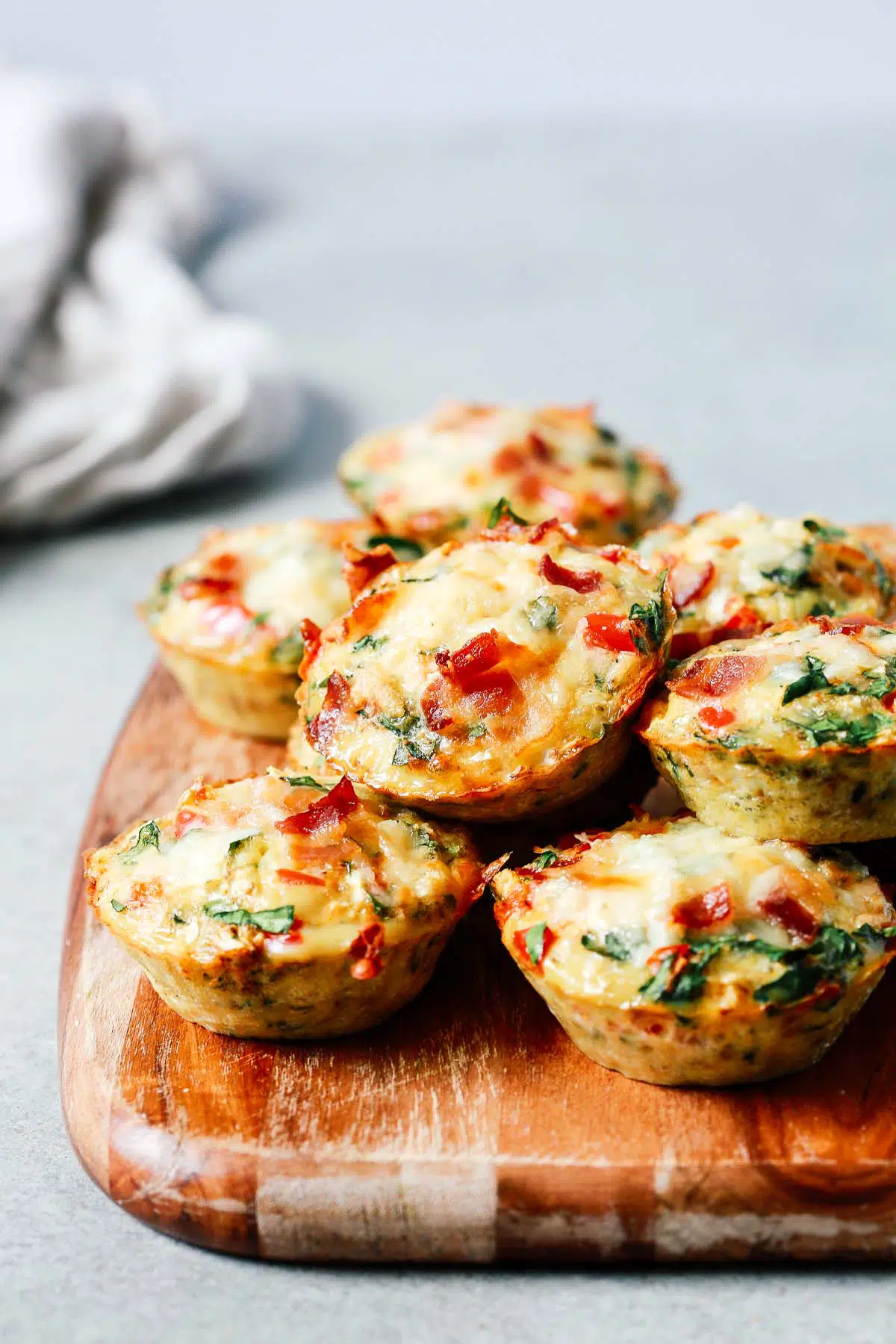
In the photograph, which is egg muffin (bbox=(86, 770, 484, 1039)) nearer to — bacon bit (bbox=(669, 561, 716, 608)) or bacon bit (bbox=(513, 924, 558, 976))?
bacon bit (bbox=(513, 924, 558, 976))

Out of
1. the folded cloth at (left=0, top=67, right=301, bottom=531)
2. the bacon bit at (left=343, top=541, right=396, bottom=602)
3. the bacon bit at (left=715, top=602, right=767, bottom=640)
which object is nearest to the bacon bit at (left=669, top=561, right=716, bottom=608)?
the bacon bit at (left=715, top=602, right=767, bottom=640)

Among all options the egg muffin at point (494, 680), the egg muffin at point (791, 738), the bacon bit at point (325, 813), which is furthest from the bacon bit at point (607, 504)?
the bacon bit at point (325, 813)

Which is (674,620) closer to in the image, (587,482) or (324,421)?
(587,482)

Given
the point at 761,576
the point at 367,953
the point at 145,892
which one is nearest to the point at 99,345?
the point at 761,576

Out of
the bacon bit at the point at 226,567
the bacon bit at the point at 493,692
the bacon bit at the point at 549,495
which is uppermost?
the bacon bit at the point at 493,692

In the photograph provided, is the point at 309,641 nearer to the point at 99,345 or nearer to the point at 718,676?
the point at 718,676

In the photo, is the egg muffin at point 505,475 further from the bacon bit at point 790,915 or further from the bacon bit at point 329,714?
the bacon bit at point 790,915

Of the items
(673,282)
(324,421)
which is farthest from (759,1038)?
(673,282)
